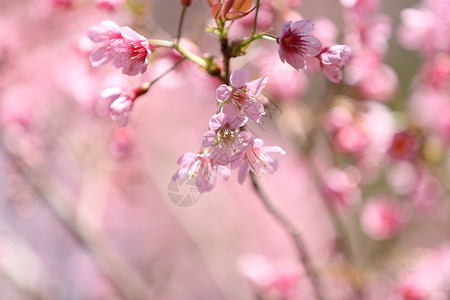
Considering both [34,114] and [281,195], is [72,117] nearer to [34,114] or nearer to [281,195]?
[34,114]

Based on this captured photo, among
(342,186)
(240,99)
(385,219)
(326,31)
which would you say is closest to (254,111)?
(240,99)

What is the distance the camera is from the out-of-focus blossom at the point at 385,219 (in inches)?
53.6

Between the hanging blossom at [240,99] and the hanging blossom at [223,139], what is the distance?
12 mm

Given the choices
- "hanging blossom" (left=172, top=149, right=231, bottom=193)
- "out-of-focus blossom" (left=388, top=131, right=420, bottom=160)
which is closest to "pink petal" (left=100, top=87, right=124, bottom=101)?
"hanging blossom" (left=172, top=149, right=231, bottom=193)

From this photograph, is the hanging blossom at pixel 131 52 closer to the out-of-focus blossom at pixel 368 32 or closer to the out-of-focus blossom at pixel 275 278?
the out-of-focus blossom at pixel 368 32

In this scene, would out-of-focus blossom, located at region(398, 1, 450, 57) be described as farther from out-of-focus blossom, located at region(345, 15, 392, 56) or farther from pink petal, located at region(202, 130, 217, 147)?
pink petal, located at region(202, 130, 217, 147)

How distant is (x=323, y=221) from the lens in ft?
8.96

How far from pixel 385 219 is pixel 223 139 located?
904 mm

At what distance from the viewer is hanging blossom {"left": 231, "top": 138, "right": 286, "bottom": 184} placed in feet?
2.14

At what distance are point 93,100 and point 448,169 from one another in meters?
0.96

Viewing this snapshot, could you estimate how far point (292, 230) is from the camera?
0.89 m

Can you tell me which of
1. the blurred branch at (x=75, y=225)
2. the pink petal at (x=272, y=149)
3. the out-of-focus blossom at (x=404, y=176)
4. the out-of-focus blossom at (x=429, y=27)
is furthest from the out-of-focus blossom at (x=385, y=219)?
the pink petal at (x=272, y=149)

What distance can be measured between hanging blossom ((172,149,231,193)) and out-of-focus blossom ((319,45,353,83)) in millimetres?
204

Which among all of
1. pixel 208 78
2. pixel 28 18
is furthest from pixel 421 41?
pixel 28 18
